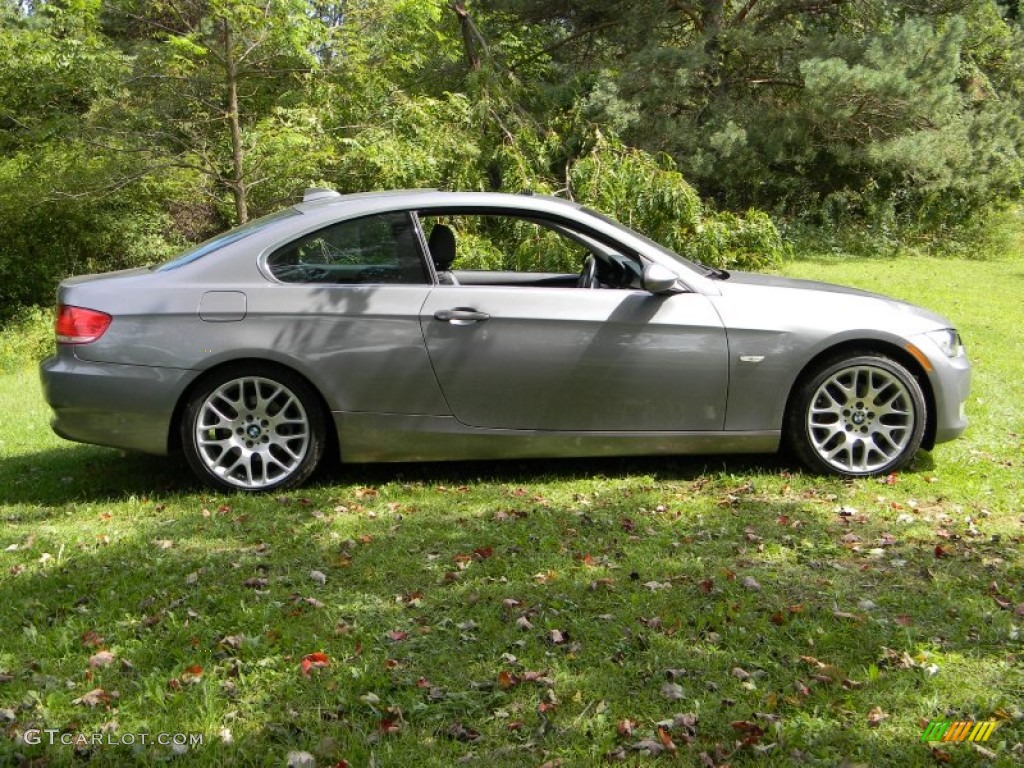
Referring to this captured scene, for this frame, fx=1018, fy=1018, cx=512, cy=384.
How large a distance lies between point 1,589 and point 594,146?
9737mm

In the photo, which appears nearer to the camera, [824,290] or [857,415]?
[857,415]

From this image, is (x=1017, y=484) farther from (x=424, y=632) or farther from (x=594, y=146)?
(x=594, y=146)

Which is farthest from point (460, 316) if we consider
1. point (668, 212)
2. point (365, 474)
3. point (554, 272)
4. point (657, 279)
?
point (668, 212)

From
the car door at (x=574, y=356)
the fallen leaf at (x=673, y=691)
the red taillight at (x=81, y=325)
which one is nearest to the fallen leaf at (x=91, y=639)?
the fallen leaf at (x=673, y=691)

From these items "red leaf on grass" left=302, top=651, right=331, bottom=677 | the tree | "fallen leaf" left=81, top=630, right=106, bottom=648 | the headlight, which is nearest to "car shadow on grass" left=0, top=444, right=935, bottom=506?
the headlight

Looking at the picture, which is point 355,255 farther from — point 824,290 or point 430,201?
point 824,290

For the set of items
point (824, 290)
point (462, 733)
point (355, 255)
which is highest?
point (355, 255)

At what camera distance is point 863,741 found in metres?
2.83

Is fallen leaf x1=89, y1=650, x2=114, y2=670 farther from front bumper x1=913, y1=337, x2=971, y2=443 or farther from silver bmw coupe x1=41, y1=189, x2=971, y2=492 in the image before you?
front bumper x1=913, y1=337, x2=971, y2=443

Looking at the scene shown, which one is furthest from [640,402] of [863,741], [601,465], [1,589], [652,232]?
[652,232]

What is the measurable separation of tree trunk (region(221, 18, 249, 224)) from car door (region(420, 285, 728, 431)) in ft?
27.8

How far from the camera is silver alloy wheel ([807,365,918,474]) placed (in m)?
5.37

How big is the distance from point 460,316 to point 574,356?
621mm

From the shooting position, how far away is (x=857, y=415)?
5387 mm
